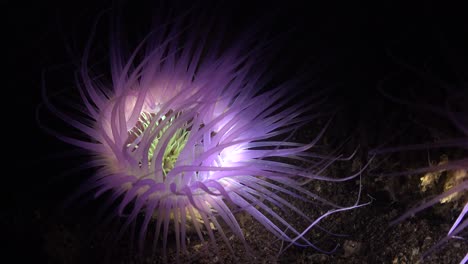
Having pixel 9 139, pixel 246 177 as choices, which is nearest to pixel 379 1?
pixel 246 177

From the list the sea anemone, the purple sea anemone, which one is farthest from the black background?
the purple sea anemone

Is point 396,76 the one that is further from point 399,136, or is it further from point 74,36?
point 74,36

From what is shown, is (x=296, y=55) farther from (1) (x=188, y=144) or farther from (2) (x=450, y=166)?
(2) (x=450, y=166)

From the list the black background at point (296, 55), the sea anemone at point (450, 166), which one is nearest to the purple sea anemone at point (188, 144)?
the black background at point (296, 55)

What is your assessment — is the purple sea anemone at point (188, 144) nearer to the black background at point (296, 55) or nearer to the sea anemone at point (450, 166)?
the black background at point (296, 55)

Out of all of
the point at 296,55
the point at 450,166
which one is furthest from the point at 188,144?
the point at 450,166

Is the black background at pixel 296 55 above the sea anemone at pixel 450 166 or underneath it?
above
